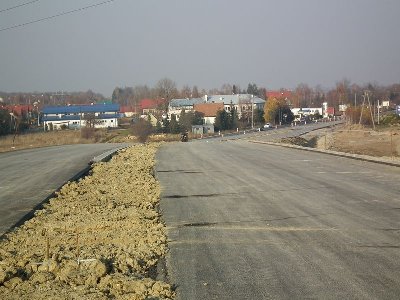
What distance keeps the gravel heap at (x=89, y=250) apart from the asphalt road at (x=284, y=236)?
1.54 feet

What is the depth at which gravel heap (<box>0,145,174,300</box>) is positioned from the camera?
6.94 m

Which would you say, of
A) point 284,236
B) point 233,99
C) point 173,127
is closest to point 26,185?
point 284,236

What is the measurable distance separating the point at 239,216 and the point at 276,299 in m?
5.91

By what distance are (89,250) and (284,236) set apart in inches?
145

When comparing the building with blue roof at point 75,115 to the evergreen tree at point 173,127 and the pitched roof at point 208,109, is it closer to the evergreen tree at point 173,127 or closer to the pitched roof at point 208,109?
the pitched roof at point 208,109

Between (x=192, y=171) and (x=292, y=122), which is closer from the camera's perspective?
(x=192, y=171)

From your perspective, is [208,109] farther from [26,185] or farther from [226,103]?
[26,185]

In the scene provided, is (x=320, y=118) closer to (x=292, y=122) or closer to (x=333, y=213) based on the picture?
(x=292, y=122)

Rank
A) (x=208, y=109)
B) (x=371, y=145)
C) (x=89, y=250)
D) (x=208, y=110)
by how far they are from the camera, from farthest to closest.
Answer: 1. (x=208, y=109)
2. (x=208, y=110)
3. (x=371, y=145)
4. (x=89, y=250)

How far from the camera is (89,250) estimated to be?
9.23 m

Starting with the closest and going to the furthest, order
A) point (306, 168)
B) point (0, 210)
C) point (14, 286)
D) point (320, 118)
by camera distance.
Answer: point (14, 286)
point (0, 210)
point (306, 168)
point (320, 118)

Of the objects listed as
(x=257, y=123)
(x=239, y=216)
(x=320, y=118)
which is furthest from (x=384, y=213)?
(x=320, y=118)

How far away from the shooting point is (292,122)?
121438 millimetres

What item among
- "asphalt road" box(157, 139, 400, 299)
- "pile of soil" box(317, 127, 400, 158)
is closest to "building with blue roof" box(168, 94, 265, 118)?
"pile of soil" box(317, 127, 400, 158)
